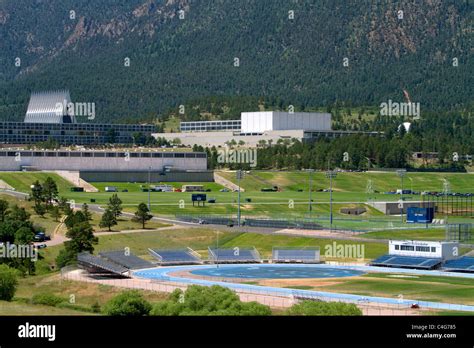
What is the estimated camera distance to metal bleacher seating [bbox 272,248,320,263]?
117375 millimetres

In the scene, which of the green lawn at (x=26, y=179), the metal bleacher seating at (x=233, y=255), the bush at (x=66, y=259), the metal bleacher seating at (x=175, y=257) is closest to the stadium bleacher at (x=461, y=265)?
the metal bleacher seating at (x=233, y=255)

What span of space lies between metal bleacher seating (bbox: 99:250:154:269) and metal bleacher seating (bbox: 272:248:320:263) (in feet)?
42.4

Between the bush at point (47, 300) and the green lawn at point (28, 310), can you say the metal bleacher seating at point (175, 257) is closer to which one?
the bush at point (47, 300)

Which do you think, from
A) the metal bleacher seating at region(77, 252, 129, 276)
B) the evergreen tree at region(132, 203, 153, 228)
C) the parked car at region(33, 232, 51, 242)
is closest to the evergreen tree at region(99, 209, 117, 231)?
the evergreen tree at region(132, 203, 153, 228)

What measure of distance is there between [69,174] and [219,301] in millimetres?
120080

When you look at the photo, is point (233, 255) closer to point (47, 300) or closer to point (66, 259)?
point (66, 259)

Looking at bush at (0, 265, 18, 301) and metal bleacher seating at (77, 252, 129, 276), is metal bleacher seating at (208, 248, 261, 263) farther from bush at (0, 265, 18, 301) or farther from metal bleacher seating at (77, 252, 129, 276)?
bush at (0, 265, 18, 301)

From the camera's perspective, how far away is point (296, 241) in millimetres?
126250

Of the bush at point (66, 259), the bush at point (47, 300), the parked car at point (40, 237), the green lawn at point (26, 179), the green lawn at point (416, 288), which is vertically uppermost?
the green lawn at point (26, 179)

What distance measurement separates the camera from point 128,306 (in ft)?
253

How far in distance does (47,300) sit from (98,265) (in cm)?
1542

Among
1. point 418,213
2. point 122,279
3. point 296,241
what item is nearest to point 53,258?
point 122,279

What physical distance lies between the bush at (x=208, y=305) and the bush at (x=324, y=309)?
1839 mm

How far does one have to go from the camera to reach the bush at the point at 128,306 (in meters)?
76.8
